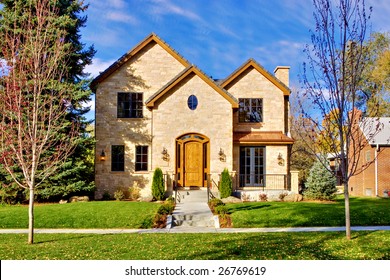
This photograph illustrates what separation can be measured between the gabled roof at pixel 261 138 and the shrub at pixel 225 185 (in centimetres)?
320

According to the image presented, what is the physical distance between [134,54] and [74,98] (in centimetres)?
524

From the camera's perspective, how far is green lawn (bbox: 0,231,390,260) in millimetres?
8156

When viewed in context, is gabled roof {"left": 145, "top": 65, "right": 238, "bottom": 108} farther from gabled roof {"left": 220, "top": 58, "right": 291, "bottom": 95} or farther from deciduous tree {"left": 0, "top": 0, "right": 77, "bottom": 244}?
deciduous tree {"left": 0, "top": 0, "right": 77, "bottom": 244}

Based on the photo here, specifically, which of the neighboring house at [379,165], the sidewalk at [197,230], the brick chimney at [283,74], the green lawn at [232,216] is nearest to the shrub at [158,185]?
the green lawn at [232,216]

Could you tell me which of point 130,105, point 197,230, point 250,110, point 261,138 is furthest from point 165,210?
point 250,110

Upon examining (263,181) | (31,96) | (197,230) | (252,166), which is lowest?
(197,230)

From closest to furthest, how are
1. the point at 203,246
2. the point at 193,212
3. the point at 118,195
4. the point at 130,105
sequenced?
the point at 203,246
the point at 193,212
the point at 118,195
the point at 130,105

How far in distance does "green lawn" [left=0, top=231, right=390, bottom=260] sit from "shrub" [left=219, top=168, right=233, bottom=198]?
835 cm

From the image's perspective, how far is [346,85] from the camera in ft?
31.6

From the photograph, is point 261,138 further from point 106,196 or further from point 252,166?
point 106,196

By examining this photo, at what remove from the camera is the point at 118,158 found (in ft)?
73.2

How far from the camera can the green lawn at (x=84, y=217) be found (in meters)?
13.5

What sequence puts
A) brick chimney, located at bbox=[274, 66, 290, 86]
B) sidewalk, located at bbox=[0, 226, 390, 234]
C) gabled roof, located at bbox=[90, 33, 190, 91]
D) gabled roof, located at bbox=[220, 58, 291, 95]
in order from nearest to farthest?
sidewalk, located at bbox=[0, 226, 390, 234] < gabled roof, located at bbox=[90, 33, 190, 91] < gabled roof, located at bbox=[220, 58, 291, 95] < brick chimney, located at bbox=[274, 66, 290, 86]

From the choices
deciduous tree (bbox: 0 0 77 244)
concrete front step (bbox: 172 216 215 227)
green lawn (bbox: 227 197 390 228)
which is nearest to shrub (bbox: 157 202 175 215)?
concrete front step (bbox: 172 216 215 227)
